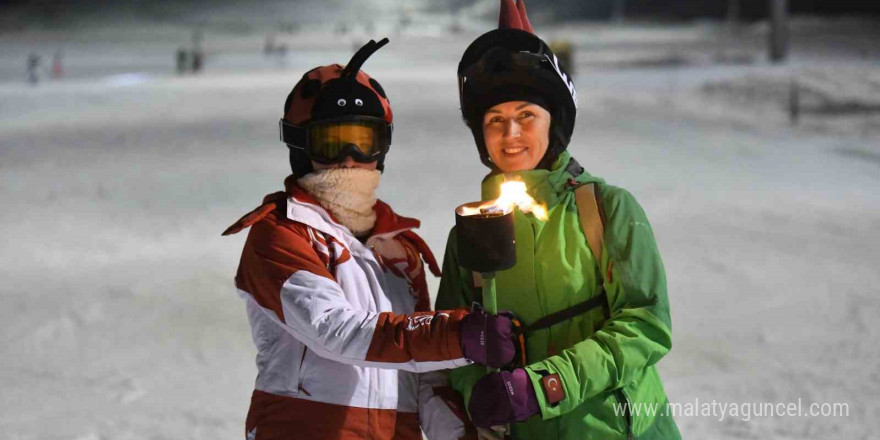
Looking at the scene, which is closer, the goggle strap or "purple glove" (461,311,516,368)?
"purple glove" (461,311,516,368)

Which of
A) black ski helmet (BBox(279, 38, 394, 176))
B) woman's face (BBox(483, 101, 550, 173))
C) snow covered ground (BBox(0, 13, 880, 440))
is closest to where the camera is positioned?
woman's face (BBox(483, 101, 550, 173))

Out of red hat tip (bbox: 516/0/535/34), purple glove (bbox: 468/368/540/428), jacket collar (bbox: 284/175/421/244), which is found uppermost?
red hat tip (bbox: 516/0/535/34)

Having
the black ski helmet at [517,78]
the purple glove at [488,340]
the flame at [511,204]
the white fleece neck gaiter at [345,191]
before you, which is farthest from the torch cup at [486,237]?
the white fleece neck gaiter at [345,191]

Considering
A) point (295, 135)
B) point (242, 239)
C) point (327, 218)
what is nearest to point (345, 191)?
point (327, 218)

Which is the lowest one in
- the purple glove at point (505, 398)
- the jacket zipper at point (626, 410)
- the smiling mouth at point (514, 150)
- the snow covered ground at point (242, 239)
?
the snow covered ground at point (242, 239)

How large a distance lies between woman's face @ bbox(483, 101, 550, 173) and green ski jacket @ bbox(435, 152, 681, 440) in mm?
53

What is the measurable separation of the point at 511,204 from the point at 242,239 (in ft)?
18.3

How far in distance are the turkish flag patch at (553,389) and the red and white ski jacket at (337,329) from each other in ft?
0.63

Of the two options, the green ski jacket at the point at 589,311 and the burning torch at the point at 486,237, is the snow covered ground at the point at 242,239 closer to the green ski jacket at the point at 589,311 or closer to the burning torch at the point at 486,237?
the green ski jacket at the point at 589,311

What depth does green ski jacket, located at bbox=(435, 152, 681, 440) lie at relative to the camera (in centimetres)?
217

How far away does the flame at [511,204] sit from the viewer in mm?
1952

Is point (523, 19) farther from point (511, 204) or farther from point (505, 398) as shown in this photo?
point (505, 398)

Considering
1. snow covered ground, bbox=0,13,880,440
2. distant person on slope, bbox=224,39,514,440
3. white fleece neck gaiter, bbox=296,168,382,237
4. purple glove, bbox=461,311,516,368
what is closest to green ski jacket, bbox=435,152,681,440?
purple glove, bbox=461,311,516,368

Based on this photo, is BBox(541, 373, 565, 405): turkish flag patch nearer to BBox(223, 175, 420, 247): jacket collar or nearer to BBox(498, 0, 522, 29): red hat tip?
BBox(223, 175, 420, 247): jacket collar
